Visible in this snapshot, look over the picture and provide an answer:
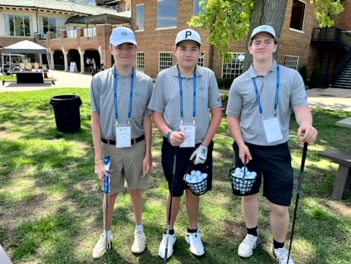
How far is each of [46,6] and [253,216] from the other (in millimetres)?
38987

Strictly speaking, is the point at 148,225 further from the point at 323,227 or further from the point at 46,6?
the point at 46,6

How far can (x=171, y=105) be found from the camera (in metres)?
2.26

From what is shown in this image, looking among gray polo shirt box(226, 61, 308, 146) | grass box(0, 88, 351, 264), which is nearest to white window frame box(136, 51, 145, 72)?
grass box(0, 88, 351, 264)

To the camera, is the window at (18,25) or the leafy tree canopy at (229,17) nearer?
the leafy tree canopy at (229,17)

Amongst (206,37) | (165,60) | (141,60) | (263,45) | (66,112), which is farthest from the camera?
(141,60)

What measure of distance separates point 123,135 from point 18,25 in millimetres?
39290

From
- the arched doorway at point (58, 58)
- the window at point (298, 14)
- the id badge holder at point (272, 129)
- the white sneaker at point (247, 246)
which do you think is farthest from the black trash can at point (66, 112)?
the arched doorway at point (58, 58)

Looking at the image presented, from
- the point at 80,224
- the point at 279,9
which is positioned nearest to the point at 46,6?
the point at 279,9

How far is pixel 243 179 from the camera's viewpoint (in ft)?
7.62

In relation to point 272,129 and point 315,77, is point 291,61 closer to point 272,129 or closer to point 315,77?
point 315,77

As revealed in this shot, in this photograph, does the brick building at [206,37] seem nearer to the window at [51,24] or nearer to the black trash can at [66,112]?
the black trash can at [66,112]

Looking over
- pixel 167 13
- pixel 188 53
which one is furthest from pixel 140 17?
pixel 188 53

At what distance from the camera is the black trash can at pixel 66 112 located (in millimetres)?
6145

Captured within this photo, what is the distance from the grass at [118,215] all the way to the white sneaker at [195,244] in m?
0.06
